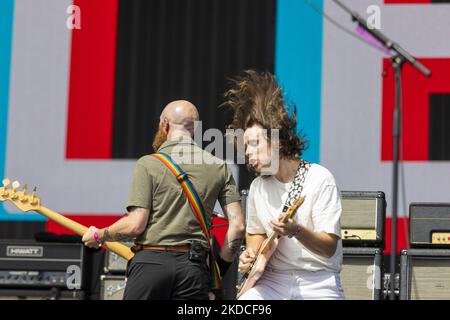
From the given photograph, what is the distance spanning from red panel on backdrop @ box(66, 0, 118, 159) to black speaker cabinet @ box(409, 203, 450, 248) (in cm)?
270

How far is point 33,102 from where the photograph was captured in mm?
7531

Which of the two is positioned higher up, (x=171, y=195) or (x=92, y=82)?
(x=92, y=82)

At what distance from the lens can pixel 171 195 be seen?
4.43 meters

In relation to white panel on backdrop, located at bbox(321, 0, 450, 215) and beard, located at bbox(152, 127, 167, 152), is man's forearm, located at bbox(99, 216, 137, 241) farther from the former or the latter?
white panel on backdrop, located at bbox(321, 0, 450, 215)

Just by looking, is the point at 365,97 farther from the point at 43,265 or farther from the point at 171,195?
the point at 171,195

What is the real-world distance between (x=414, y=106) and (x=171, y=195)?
3.29 metres

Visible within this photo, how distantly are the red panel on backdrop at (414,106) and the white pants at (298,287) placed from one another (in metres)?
3.40

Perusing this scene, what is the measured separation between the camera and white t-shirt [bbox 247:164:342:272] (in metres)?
3.79

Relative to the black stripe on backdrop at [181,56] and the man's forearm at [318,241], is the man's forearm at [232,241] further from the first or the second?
the black stripe on backdrop at [181,56]

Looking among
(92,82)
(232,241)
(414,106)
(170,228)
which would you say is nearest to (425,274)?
(414,106)

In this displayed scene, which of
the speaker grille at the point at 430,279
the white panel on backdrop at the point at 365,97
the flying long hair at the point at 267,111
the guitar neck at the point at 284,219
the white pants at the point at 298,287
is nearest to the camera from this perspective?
the guitar neck at the point at 284,219

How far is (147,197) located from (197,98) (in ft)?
9.75

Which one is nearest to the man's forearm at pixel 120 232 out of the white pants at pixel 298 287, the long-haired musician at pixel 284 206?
the long-haired musician at pixel 284 206

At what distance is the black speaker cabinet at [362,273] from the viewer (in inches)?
232
